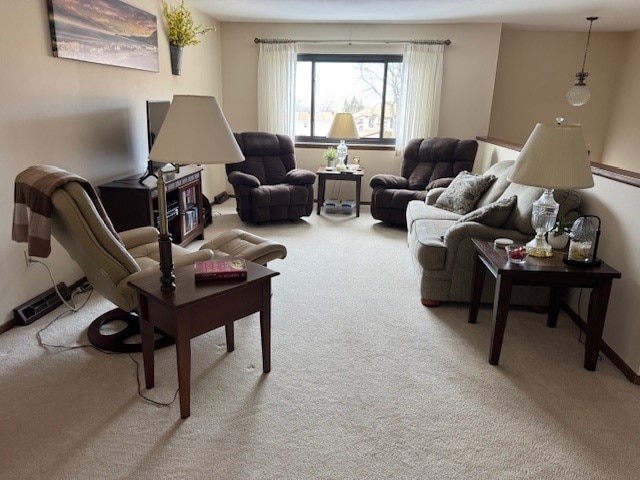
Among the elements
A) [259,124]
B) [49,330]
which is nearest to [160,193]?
[49,330]

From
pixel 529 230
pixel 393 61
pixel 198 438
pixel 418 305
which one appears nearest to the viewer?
pixel 198 438

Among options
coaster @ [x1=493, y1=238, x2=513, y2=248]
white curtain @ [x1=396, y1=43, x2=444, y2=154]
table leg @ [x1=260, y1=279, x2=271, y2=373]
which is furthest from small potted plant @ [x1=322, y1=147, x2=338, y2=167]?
table leg @ [x1=260, y1=279, x2=271, y2=373]

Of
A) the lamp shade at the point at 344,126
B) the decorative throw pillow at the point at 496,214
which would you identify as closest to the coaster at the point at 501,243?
the decorative throw pillow at the point at 496,214

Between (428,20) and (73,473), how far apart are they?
5680mm

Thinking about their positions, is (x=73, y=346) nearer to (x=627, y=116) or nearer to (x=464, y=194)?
(x=464, y=194)

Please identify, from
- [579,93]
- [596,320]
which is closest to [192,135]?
[596,320]

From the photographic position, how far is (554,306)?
9.19 ft

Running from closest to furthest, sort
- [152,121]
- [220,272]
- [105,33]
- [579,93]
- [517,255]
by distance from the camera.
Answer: [220,272], [517,255], [105,33], [152,121], [579,93]

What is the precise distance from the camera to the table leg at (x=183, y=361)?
1.79 meters

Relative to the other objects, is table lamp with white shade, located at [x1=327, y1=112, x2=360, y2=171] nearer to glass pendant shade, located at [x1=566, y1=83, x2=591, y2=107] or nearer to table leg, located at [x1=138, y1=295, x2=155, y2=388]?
glass pendant shade, located at [x1=566, y1=83, x2=591, y2=107]

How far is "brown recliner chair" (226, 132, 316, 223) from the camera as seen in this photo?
4.88 meters

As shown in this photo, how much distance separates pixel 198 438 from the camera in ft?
5.91

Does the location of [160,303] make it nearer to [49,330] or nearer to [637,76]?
[49,330]

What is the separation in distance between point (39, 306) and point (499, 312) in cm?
269
